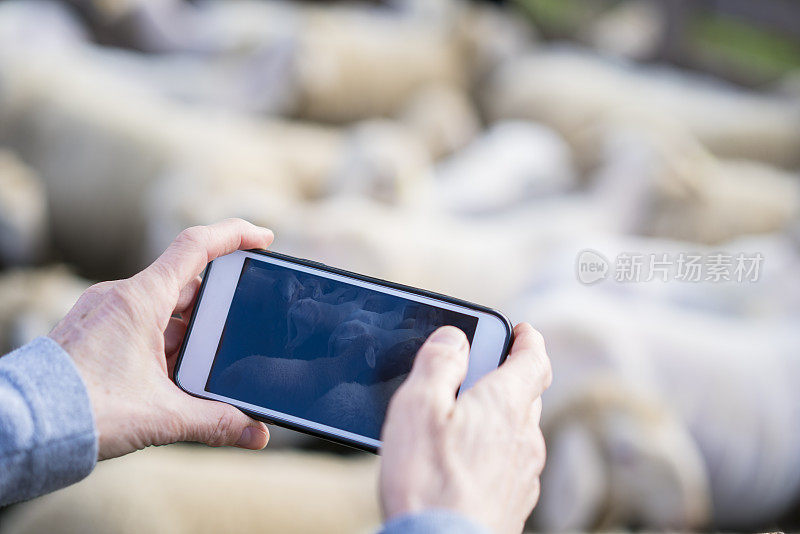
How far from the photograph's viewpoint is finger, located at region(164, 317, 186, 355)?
0.43m

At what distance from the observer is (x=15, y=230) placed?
1368 millimetres

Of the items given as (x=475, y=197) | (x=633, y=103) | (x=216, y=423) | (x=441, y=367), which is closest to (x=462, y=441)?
(x=441, y=367)

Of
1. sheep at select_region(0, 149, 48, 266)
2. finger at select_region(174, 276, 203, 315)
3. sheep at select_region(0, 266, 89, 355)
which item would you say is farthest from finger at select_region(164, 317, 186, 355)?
sheep at select_region(0, 149, 48, 266)

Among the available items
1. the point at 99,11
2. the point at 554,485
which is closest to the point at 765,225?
the point at 554,485

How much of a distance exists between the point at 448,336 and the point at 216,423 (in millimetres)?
131

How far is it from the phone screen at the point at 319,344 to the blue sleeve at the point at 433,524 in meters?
0.12

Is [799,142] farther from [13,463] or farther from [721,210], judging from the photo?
[13,463]

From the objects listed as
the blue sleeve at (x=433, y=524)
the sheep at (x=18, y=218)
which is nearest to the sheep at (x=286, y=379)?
the blue sleeve at (x=433, y=524)

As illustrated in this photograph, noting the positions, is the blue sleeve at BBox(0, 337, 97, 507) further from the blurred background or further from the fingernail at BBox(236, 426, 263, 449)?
the blurred background

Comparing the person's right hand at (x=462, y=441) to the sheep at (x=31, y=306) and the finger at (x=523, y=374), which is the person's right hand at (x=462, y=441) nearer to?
the finger at (x=523, y=374)

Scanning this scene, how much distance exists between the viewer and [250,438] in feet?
1.36

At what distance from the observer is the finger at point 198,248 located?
396mm

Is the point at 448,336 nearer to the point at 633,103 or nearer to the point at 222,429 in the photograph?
the point at 222,429

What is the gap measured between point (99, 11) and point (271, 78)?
2.23ft
